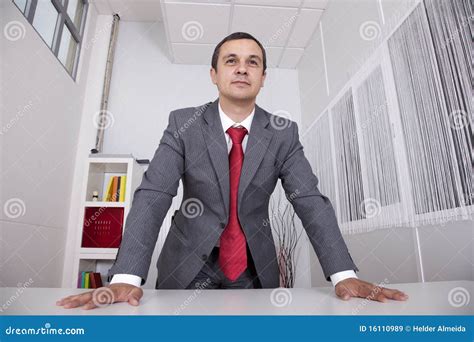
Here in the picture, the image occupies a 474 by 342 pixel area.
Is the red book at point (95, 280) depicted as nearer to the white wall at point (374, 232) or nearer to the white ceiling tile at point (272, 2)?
the white wall at point (374, 232)

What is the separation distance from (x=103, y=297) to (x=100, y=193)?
3120 millimetres

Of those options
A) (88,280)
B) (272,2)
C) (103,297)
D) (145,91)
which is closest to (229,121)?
(103,297)

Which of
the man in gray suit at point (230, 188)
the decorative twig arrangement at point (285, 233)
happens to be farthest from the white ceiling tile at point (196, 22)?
the man in gray suit at point (230, 188)

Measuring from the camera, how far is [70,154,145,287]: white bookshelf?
305 centimetres

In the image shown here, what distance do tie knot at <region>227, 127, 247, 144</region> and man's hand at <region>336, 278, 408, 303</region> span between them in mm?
691

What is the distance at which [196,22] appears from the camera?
12.0ft

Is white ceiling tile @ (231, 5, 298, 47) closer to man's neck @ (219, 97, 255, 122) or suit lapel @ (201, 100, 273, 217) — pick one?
man's neck @ (219, 97, 255, 122)

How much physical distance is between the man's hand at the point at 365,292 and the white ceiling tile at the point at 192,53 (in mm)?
3694

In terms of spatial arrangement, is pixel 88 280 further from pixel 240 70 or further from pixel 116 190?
pixel 240 70

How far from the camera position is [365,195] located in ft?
8.07

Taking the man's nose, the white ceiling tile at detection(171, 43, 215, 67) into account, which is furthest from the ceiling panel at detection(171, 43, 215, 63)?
the man's nose

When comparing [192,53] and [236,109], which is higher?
[192,53]
